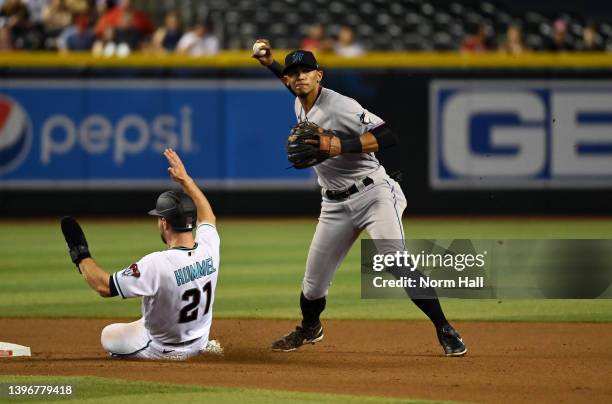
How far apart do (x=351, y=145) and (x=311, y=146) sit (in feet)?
0.85

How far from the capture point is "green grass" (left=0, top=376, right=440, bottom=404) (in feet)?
19.8

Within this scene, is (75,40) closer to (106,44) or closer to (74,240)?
(106,44)

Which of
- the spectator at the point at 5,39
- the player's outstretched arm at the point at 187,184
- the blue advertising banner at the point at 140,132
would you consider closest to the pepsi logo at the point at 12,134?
the blue advertising banner at the point at 140,132

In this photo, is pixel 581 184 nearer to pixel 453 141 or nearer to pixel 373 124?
pixel 453 141

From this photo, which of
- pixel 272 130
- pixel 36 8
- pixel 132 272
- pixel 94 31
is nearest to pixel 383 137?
pixel 132 272

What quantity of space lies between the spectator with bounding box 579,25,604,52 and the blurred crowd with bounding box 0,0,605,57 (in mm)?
22

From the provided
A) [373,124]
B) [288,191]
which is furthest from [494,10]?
[373,124]

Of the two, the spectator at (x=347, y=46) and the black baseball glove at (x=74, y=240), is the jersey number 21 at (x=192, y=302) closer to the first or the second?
the black baseball glove at (x=74, y=240)

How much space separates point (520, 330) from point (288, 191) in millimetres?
9223

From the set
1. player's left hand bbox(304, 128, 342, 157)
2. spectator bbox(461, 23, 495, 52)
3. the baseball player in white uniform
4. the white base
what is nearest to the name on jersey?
the baseball player in white uniform

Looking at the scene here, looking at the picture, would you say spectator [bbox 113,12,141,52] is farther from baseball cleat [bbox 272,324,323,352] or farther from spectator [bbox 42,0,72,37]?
baseball cleat [bbox 272,324,323,352]

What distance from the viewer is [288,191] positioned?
18.0 metres

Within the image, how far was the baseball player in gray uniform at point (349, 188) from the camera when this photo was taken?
7461 mm

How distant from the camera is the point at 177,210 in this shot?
6910 millimetres
